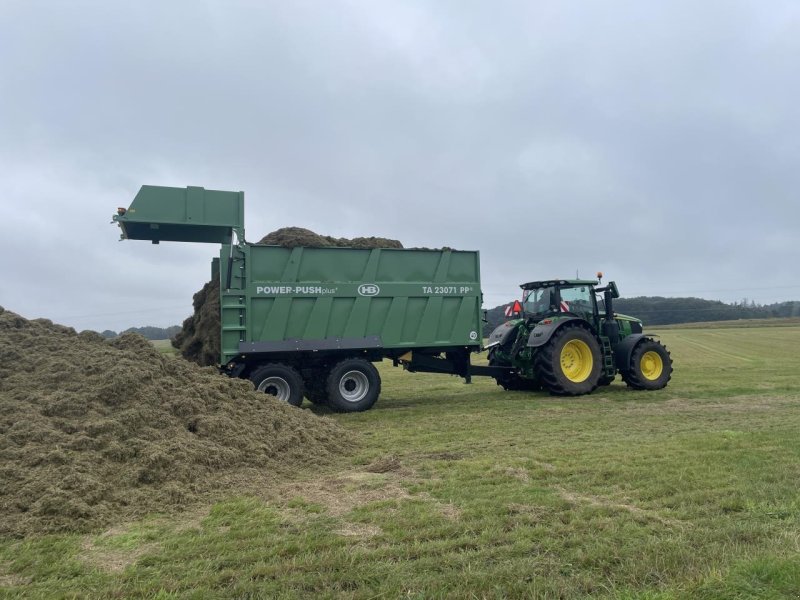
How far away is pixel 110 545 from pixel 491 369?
9213mm

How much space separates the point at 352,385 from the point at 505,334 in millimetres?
3914

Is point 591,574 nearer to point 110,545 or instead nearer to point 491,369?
point 110,545

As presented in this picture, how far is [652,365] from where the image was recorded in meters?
12.7

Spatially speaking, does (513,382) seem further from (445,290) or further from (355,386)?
(355,386)

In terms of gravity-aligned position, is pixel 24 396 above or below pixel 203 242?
below

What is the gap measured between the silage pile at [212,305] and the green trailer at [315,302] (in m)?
0.34

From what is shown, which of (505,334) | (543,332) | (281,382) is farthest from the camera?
(505,334)

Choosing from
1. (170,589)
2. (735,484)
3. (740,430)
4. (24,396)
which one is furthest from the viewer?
(740,430)

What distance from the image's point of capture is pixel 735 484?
4.86m

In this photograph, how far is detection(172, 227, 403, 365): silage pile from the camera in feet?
33.2

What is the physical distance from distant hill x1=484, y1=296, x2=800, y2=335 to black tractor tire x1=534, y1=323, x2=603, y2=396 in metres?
45.8

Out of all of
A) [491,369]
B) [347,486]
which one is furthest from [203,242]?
[347,486]

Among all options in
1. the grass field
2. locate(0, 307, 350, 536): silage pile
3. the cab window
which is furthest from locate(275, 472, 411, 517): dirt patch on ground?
the cab window

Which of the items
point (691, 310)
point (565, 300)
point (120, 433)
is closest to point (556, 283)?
point (565, 300)
